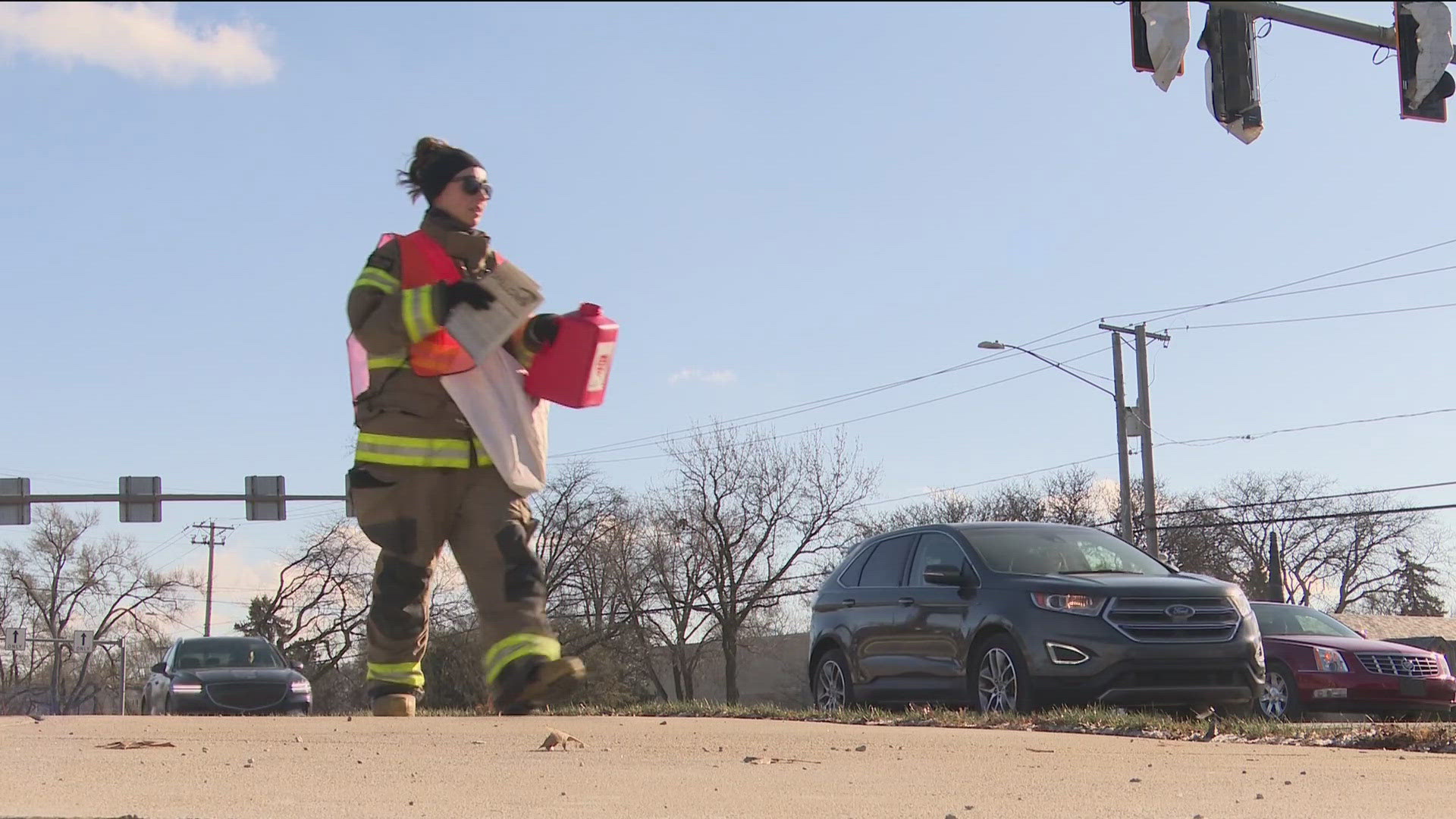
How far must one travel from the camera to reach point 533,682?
5.55m

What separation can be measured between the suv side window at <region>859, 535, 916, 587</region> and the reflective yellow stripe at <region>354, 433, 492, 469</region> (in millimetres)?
5717

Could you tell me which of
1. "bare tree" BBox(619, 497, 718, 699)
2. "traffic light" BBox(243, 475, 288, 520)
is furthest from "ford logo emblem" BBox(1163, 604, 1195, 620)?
"bare tree" BBox(619, 497, 718, 699)

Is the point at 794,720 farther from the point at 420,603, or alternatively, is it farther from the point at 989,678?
the point at 420,603

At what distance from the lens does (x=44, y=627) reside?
A: 247ft

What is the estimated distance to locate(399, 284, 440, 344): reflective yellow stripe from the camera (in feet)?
18.4

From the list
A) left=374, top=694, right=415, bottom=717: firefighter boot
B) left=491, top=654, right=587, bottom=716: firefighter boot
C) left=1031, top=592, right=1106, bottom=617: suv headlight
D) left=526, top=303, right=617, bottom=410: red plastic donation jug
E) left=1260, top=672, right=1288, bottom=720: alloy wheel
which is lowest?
left=1260, top=672, right=1288, bottom=720: alloy wheel

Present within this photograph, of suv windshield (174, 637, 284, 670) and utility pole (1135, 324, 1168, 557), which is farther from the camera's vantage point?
utility pole (1135, 324, 1168, 557)

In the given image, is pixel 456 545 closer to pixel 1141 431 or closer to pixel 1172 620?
pixel 1172 620

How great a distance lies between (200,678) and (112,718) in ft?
32.6

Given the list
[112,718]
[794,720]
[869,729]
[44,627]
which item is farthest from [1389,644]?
[44,627]

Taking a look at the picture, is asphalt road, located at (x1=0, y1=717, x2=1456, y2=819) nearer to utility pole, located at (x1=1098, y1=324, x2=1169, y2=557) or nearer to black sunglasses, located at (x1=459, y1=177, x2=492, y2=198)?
black sunglasses, located at (x1=459, y1=177, x2=492, y2=198)

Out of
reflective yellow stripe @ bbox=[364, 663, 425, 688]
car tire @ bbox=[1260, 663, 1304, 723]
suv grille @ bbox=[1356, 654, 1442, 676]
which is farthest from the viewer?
suv grille @ bbox=[1356, 654, 1442, 676]

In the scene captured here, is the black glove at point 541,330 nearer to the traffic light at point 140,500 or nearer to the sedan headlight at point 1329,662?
the sedan headlight at point 1329,662

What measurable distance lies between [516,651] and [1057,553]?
5789 millimetres
